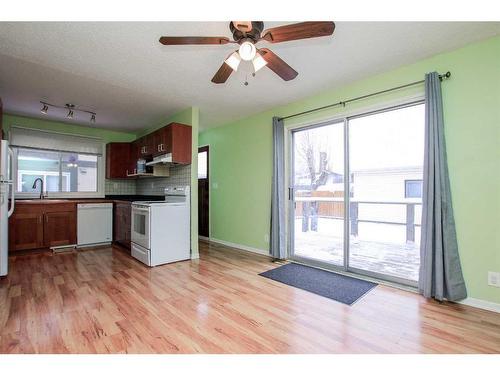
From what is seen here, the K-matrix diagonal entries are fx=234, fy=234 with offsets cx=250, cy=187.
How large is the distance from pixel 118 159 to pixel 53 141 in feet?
3.83

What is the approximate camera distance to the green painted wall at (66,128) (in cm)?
430

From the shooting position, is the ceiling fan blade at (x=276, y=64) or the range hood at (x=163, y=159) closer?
the ceiling fan blade at (x=276, y=64)

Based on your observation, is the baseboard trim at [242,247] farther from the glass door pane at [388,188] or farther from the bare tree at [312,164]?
the glass door pane at [388,188]

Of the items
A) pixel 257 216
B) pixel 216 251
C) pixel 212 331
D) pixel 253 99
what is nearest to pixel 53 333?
pixel 212 331

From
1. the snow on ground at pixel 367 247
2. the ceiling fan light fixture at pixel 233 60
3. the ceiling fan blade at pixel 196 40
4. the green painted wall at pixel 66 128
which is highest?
the green painted wall at pixel 66 128

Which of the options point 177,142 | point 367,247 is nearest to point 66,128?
point 177,142

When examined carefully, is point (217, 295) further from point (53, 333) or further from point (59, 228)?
point (59, 228)

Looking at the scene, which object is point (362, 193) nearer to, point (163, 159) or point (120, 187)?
point (163, 159)

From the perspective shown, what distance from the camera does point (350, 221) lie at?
3.09 m

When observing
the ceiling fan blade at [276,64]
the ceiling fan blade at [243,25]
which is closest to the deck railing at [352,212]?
the ceiling fan blade at [276,64]

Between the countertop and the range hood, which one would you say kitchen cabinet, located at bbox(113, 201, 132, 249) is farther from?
the range hood

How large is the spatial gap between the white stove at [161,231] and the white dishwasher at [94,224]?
125 cm

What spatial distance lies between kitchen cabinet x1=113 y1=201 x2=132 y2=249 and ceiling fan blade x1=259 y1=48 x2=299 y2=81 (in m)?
3.42
